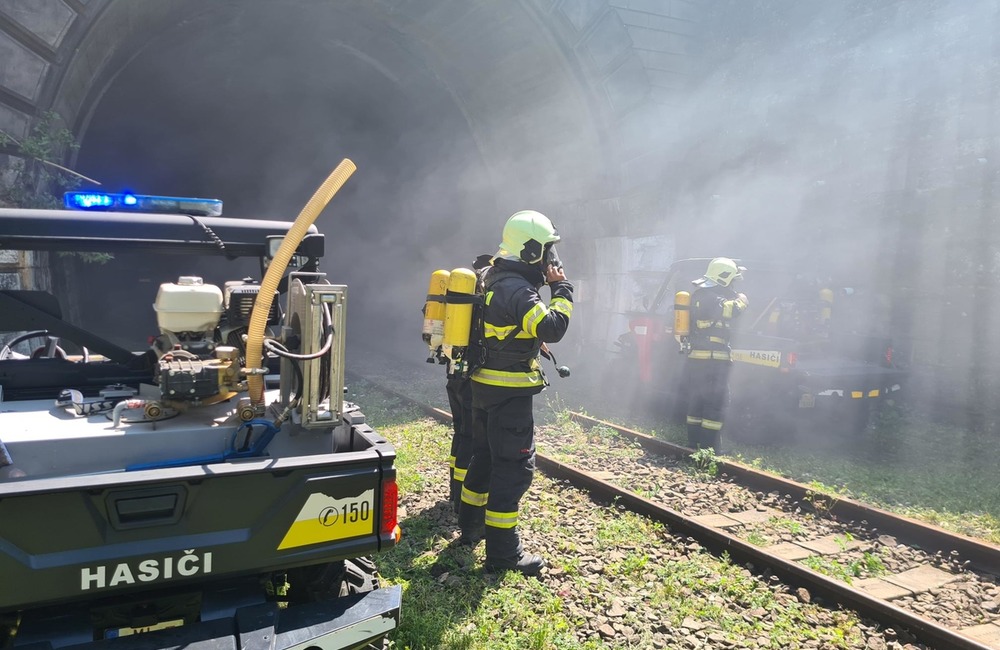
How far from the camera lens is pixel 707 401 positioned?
6852 mm

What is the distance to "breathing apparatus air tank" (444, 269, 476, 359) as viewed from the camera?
420 cm

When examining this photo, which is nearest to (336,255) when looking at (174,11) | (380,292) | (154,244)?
(380,292)

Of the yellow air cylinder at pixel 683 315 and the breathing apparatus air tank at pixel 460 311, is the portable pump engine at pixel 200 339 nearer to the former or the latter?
the breathing apparatus air tank at pixel 460 311

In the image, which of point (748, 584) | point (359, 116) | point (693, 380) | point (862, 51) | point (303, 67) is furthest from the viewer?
point (359, 116)

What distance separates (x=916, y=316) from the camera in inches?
396

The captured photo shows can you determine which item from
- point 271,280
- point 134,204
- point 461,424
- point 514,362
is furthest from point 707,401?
point 134,204

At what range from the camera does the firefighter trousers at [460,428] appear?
191 inches

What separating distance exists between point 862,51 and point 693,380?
7769 mm

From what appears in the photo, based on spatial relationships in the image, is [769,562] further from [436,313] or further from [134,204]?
[134,204]

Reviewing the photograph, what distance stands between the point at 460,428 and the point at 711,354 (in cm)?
335

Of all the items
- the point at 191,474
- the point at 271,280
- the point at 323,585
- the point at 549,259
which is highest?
the point at 549,259

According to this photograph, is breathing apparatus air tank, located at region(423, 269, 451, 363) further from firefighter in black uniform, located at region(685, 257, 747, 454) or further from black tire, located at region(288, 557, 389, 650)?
firefighter in black uniform, located at region(685, 257, 747, 454)

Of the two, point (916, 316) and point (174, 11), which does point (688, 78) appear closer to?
point (916, 316)

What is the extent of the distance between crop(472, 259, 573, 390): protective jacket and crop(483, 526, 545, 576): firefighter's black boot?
0.87 m
